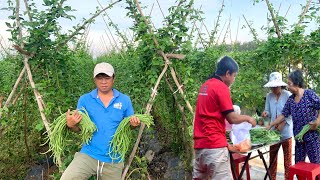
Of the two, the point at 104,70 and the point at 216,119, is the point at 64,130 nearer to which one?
the point at 104,70

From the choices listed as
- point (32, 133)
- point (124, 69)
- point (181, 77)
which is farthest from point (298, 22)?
point (32, 133)

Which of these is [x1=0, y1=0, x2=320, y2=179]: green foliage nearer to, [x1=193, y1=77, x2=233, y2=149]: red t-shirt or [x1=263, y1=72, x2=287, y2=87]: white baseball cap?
[x1=263, y1=72, x2=287, y2=87]: white baseball cap

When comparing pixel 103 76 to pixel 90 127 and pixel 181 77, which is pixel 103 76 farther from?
pixel 181 77

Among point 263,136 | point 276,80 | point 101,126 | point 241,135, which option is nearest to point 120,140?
point 101,126

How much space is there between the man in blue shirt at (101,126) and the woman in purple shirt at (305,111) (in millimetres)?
2035

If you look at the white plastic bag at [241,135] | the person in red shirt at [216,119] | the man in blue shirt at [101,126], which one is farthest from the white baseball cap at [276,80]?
the man in blue shirt at [101,126]

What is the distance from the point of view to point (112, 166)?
3086 millimetres

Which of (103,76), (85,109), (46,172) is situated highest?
(103,76)

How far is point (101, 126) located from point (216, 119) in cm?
96

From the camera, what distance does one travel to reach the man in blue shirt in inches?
118

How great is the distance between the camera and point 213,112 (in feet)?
10.7

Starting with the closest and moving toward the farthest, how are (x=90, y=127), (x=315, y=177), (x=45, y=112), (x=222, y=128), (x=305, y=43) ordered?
(x=90, y=127)
(x=222, y=128)
(x=45, y=112)
(x=315, y=177)
(x=305, y=43)

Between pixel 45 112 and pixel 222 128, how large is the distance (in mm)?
1762

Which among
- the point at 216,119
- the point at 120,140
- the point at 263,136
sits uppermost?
the point at 216,119
